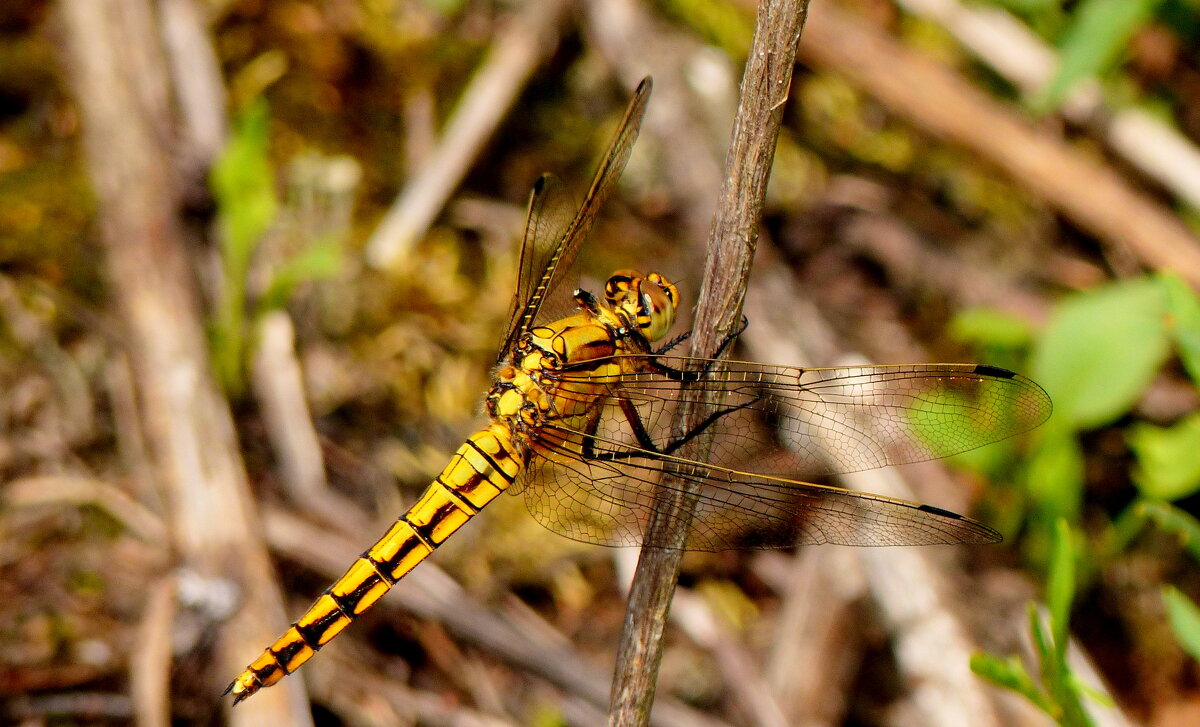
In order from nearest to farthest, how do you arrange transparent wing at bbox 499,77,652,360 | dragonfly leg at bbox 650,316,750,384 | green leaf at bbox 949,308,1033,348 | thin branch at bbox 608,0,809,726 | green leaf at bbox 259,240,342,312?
1. thin branch at bbox 608,0,809,726
2. dragonfly leg at bbox 650,316,750,384
3. transparent wing at bbox 499,77,652,360
4. green leaf at bbox 259,240,342,312
5. green leaf at bbox 949,308,1033,348

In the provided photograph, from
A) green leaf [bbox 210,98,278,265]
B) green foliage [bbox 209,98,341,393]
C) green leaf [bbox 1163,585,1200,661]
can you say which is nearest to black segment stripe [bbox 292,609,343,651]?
green foliage [bbox 209,98,341,393]

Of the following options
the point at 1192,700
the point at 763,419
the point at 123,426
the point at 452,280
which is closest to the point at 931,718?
the point at 763,419

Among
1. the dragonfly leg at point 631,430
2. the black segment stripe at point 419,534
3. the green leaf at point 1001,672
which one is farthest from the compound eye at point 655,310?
the green leaf at point 1001,672

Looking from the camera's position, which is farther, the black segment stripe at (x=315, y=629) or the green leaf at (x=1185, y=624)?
the black segment stripe at (x=315, y=629)

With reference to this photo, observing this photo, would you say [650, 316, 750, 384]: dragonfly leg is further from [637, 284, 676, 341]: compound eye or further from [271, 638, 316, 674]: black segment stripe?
[271, 638, 316, 674]: black segment stripe

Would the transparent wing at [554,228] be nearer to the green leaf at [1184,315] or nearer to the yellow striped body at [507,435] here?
the yellow striped body at [507,435]

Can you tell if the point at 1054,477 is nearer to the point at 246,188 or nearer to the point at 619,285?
the point at 619,285
